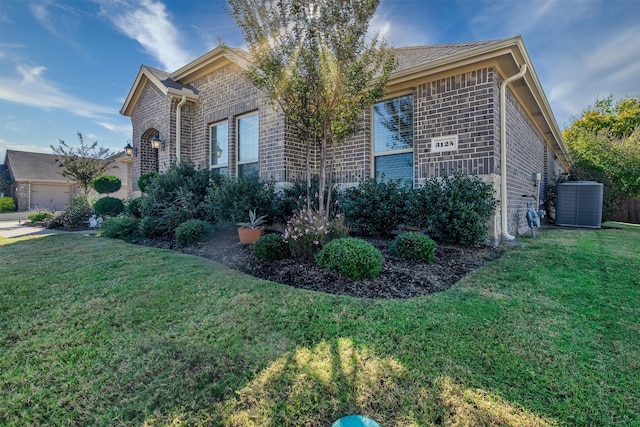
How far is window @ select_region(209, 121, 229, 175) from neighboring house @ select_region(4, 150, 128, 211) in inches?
697

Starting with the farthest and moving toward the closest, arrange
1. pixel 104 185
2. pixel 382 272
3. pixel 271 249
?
1. pixel 104 185
2. pixel 271 249
3. pixel 382 272

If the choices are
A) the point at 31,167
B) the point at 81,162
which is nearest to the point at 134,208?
the point at 81,162

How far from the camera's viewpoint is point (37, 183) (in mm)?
23219

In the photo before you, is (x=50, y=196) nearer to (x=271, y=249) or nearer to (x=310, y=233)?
(x=271, y=249)

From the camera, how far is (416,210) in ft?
17.6

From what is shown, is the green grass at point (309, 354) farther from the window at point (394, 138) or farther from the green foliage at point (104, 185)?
the green foliage at point (104, 185)

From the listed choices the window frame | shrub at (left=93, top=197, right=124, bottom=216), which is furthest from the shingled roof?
the window frame

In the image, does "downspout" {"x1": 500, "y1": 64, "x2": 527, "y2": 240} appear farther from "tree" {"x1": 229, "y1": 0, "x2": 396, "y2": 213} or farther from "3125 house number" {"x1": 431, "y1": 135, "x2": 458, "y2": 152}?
"tree" {"x1": 229, "y1": 0, "x2": 396, "y2": 213}

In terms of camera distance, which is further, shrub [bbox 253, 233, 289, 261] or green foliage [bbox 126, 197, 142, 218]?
green foliage [bbox 126, 197, 142, 218]

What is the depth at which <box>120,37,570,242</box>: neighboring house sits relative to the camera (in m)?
5.52

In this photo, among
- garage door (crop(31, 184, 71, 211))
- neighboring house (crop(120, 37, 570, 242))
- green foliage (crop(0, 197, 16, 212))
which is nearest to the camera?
neighboring house (crop(120, 37, 570, 242))

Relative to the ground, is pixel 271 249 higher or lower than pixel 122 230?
lower

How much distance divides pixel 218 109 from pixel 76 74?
5764mm

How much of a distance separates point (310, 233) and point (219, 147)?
584 centimetres
